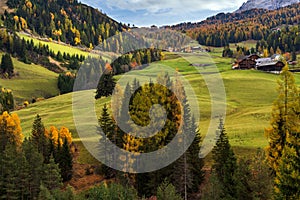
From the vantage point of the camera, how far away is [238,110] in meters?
89.7

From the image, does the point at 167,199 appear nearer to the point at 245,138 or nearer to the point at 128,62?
the point at 245,138

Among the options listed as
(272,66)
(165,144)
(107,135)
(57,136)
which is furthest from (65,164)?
(272,66)

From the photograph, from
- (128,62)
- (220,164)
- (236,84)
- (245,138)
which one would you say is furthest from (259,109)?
(128,62)

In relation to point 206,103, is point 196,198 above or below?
below

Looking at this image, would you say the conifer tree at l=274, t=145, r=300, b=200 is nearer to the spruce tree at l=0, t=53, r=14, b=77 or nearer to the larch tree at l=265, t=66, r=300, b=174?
the larch tree at l=265, t=66, r=300, b=174

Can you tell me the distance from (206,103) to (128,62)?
10485cm

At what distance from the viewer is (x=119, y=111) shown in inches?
2217

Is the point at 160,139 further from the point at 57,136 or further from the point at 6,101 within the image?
the point at 6,101

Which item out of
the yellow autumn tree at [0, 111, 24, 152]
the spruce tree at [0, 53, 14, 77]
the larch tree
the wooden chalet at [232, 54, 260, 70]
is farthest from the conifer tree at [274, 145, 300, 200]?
the spruce tree at [0, 53, 14, 77]

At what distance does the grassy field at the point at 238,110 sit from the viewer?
64.6 m

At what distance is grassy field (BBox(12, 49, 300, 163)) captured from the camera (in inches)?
2544

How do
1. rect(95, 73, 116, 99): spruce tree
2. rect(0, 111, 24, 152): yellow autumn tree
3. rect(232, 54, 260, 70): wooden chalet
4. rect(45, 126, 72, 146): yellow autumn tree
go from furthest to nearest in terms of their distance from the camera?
rect(232, 54, 260, 70): wooden chalet → rect(95, 73, 116, 99): spruce tree → rect(0, 111, 24, 152): yellow autumn tree → rect(45, 126, 72, 146): yellow autumn tree

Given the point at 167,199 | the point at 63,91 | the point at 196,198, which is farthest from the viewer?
the point at 63,91

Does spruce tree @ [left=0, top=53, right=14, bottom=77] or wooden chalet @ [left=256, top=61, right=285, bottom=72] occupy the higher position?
spruce tree @ [left=0, top=53, right=14, bottom=77]
